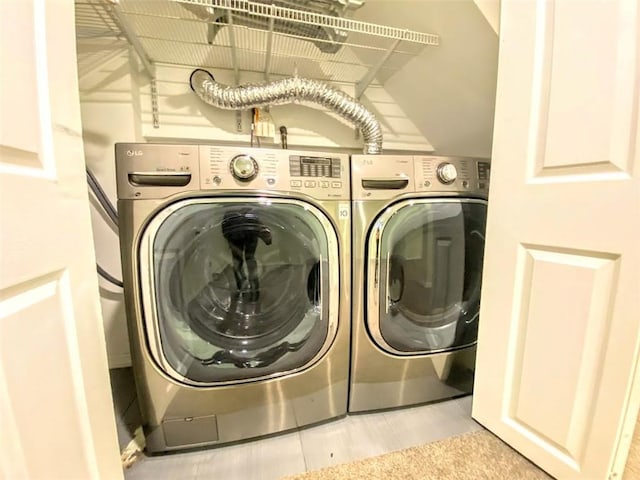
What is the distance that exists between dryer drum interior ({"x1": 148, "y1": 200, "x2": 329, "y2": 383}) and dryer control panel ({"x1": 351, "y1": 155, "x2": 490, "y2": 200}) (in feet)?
0.72

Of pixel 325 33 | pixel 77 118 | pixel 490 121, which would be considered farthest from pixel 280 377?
pixel 490 121

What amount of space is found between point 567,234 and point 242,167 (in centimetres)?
88

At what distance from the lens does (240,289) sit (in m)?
0.98

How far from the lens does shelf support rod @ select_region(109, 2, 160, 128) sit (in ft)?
3.38

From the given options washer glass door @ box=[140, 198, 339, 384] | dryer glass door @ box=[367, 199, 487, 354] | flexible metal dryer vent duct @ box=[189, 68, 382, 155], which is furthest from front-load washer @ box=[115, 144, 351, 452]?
flexible metal dryer vent duct @ box=[189, 68, 382, 155]

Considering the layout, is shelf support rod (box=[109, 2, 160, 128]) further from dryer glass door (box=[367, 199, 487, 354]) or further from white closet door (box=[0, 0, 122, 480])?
dryer glass door (box=[367, 199, 487, 354])

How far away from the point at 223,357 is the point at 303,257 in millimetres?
402

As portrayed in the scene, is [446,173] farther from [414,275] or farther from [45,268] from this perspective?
[45,268]

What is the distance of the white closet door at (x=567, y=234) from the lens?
25.7 inches

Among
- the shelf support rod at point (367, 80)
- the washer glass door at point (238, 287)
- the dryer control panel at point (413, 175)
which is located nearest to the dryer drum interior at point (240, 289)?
the washer glass door at point (238, 287)

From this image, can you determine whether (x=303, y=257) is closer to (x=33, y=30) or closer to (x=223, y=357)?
(x=223, y=357)

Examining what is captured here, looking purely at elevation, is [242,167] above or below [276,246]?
above

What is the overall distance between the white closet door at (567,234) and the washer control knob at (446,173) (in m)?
0.14

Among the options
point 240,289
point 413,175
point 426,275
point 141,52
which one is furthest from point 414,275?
point 141,52
